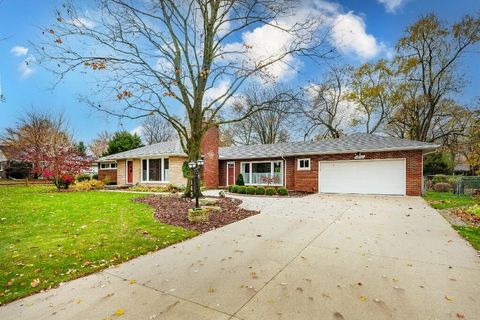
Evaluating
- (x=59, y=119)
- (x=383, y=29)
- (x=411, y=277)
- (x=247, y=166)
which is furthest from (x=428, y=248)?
(x=59, y=119)

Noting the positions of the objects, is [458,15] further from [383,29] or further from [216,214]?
[216,214]

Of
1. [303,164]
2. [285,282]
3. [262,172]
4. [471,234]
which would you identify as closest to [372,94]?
[303,164]

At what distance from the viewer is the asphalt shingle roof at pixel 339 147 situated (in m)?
13.8

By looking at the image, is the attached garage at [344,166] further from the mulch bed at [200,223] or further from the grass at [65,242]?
the grass at [65,242]

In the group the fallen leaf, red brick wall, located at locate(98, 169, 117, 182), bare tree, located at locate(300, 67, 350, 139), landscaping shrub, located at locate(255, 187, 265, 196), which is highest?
bare tree, located at locate(300, 67, 350, 139)

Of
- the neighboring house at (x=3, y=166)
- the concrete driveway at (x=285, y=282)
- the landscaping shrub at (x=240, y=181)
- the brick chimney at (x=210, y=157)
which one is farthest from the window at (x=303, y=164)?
the neighboring house at (x=3, y=166)

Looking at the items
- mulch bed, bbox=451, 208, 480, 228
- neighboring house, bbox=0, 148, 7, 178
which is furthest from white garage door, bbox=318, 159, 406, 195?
neighboring house, bbox=0, 148, 7, 178

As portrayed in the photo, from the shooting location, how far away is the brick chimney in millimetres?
19234

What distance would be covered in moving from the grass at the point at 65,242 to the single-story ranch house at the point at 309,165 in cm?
1102

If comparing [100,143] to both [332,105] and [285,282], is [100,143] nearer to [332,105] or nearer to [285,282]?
[332,105]

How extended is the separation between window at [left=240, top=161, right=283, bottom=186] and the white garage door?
10.5 feet

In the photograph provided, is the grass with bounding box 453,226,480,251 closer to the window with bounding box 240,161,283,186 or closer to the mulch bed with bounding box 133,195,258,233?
the mulch bed with bounding box 133,195,258,233

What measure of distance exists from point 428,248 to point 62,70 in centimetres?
1147

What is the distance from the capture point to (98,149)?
43.3 metres
